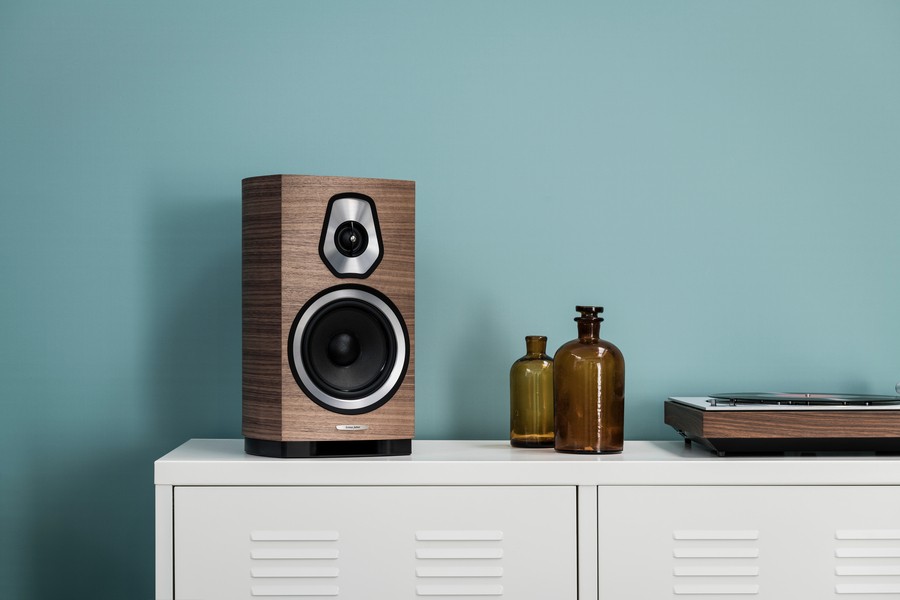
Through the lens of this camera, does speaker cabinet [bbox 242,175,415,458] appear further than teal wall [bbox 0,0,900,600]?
No

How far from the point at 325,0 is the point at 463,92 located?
293 mm

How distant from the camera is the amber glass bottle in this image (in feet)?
4.53

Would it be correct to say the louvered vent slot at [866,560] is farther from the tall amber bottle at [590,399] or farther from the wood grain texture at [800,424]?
the tall amber bottle at [590,399]

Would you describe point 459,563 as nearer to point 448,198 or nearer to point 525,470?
point 525,470

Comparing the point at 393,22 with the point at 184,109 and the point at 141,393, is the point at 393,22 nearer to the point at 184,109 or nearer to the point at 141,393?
the point at 184,109

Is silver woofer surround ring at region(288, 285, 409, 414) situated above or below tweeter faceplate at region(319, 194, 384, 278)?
below

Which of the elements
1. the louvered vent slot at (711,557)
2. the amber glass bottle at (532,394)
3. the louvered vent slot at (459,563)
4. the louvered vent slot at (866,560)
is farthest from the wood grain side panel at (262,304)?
the louvered vent slot at (866,560)

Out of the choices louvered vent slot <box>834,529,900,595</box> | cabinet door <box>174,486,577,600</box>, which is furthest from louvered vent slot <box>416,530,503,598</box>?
louvered vent slot <box>834,529,900,595</box>

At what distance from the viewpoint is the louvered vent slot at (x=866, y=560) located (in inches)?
47.1

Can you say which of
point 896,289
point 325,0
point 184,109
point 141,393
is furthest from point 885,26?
point 141,393

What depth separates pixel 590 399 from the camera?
1.27 m

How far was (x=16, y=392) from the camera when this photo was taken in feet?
4.89

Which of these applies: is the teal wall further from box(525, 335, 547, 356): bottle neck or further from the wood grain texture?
the wood grain texture

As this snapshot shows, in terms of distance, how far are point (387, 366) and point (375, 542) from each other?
0.79ft
